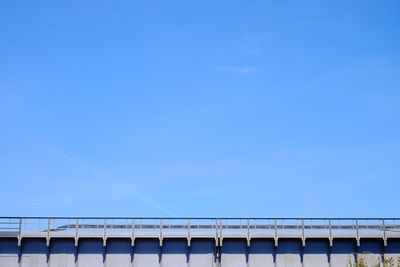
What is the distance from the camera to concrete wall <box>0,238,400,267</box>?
54531 millimetres

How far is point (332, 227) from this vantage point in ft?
183

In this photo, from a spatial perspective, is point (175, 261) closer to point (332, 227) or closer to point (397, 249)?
point (332, 227)

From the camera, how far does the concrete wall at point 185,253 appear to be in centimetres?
5453

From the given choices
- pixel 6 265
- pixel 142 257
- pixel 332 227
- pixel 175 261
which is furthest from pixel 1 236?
pixel 332 227

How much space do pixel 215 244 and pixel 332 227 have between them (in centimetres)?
1273

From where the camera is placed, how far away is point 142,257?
5475 cm

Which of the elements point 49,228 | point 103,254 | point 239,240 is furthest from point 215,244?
point 49,228

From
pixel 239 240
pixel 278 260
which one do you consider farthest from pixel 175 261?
pixel 278 260

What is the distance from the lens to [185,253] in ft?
180

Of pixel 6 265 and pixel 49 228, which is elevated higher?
pixel 49 228

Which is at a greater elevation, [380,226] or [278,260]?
[380,226]

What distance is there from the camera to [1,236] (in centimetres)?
5434

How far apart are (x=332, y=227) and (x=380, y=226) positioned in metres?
5.49

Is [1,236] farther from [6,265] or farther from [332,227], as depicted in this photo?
[332,227]
